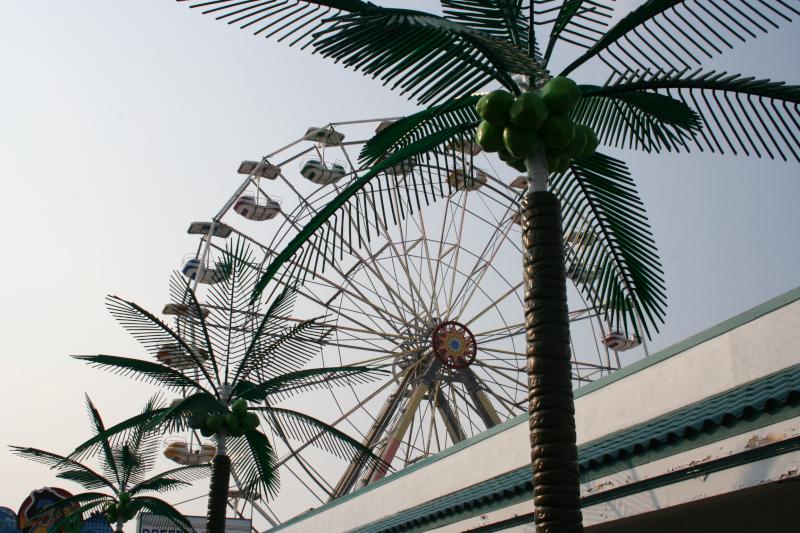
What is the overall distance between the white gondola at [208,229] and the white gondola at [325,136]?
3643 mm

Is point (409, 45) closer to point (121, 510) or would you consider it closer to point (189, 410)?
point (189, 410)

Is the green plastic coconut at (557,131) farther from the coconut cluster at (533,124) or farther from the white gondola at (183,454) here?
the white gondola at (183,454)

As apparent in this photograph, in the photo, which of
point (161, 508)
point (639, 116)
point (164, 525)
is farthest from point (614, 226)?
point (164, 525)

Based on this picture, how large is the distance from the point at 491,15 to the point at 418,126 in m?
1.24

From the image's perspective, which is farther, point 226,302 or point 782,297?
point 226,302

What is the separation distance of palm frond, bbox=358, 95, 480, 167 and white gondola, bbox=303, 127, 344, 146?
20.6m

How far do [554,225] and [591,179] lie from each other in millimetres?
1849

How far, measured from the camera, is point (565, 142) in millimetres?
7109

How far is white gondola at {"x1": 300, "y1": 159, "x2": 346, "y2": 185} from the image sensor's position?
96.0 feet

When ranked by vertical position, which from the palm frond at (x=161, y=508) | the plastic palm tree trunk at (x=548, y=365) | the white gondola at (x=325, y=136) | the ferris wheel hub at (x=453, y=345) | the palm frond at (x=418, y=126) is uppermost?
the white gondola at (x=325, y=136)

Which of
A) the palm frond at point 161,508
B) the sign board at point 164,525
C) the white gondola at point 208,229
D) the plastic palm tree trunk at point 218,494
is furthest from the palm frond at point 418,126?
the sign board at point 164,525

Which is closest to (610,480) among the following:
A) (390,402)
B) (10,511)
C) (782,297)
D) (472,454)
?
(782,297)

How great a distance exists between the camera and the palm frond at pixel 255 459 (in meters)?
14.8

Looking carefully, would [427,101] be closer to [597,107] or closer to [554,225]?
[554,225]
